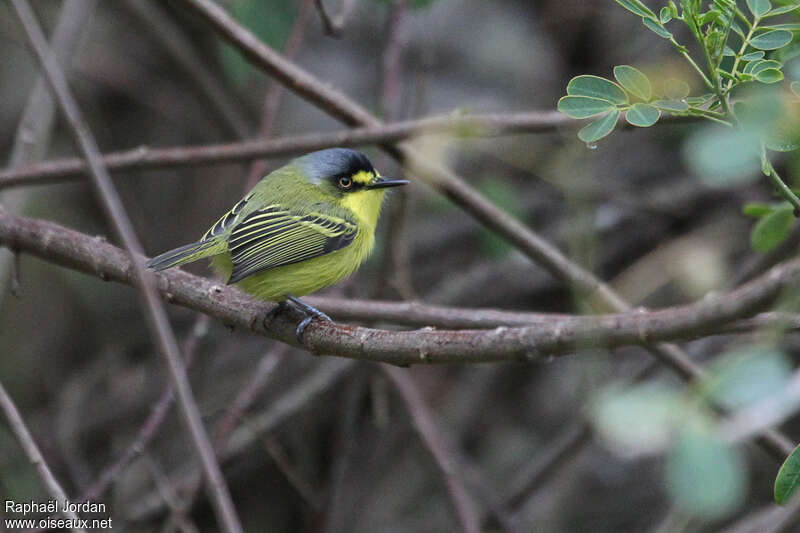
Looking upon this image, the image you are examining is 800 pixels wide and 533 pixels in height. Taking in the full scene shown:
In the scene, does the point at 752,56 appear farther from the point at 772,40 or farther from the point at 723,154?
the point at 723,154

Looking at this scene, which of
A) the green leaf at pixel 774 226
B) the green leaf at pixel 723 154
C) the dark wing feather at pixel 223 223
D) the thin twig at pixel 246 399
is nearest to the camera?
the green leaf at pixel 723 154

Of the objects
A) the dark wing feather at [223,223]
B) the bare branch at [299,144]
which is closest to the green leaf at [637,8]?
the bare branch at [299,144]

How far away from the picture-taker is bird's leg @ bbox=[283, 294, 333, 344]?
277 cm

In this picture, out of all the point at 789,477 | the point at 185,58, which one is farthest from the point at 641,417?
the point at 185,58

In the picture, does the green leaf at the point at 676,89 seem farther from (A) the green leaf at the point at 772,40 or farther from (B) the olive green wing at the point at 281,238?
(B) the olive green wing at the point at 281,238

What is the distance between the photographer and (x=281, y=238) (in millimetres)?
3369

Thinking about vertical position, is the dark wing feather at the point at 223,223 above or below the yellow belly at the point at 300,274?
above

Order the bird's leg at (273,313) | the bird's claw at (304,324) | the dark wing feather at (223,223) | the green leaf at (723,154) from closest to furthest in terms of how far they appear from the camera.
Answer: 1. the green leaf at (723,154)
2. the bird's claw at (304,324)
3. the bird's leg at (273,313)
4. the dark wing feather at (223,223)

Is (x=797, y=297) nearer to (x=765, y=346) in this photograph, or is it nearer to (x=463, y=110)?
(x=765, y=346)

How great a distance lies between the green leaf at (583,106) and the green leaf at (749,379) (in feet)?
3.67

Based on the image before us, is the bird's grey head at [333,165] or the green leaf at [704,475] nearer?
the green leaf at [704,475]

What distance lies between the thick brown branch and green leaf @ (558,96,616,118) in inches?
19.5

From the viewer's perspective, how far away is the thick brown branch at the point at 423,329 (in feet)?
4.81

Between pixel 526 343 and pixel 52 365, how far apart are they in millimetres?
4846
